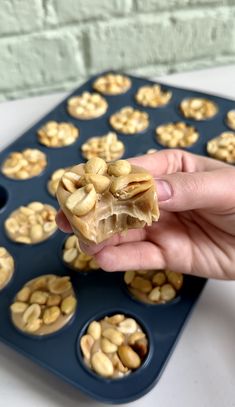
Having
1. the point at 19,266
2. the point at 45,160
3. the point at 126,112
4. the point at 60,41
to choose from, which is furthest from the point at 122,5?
the point at 19,266

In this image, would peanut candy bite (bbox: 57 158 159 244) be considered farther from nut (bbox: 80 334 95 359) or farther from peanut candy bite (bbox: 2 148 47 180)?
peanut candy bite (bbox: 2 148 47 180)

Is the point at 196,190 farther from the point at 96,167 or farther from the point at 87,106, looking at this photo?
the point at 87,106

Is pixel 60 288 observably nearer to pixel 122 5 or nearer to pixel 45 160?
pixel 45 160

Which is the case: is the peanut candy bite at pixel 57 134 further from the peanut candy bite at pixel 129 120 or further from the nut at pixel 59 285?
the nut at pixel 59 285

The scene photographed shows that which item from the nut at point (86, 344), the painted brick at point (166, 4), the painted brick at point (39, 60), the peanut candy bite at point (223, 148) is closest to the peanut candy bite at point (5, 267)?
the nut at point (86, 344)

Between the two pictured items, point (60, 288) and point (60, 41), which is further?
point (60, 41)
